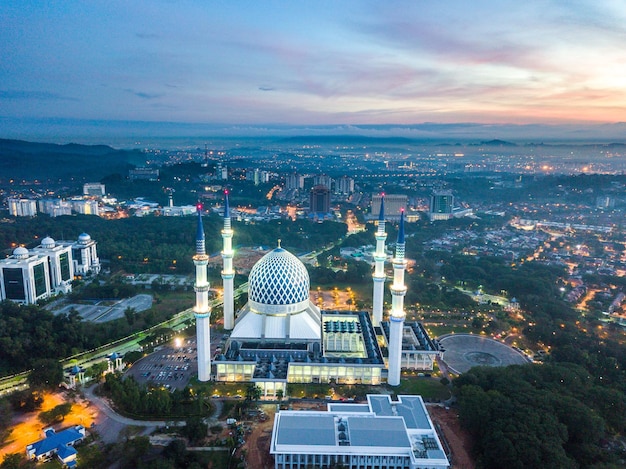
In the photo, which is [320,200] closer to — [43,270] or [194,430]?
[43,270]

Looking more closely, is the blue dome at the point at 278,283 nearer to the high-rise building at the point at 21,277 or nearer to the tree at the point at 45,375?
the tree at the point at 45,375

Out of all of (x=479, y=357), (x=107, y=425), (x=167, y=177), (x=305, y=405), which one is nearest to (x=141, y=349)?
(x=107, y=425)

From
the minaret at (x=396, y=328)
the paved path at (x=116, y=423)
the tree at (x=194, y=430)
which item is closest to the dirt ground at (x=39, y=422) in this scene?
the paved path at (x=116, y=423)

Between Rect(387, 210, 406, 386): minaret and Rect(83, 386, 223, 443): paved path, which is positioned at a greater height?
Rect(387, 210, 406, 386): minaret

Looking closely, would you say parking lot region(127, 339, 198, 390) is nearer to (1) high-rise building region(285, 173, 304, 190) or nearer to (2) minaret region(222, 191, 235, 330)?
(2) minaret region(222, 191, 235, 330)

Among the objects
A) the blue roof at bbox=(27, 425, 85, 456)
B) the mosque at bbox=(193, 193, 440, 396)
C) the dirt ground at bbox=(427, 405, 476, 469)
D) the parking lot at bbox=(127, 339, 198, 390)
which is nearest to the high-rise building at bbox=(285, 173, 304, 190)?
the mosque at bbox=(193, 193, 440, 396)

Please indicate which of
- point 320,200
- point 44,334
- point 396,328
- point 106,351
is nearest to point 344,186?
point 320,200
